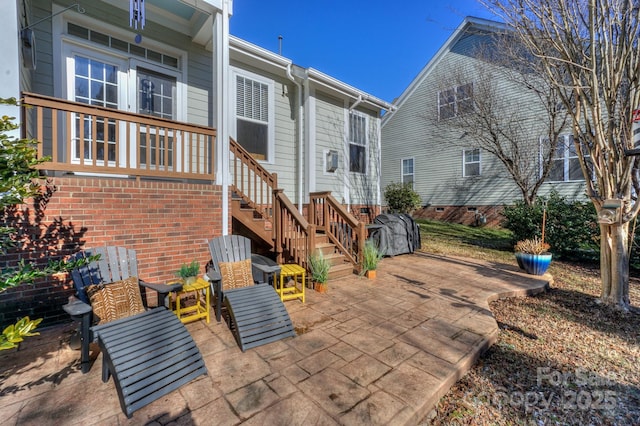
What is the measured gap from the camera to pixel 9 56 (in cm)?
305

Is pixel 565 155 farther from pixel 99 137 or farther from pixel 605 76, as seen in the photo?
pixel 99 137

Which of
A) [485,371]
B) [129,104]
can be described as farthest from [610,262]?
[129,104]

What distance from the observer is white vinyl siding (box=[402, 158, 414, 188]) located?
52.2 feet

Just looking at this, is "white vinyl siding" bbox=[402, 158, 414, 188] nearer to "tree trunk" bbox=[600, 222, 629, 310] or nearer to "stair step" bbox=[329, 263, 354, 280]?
"stair step" bbox=[329, 263, 354, 280]

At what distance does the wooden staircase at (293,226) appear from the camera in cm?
488

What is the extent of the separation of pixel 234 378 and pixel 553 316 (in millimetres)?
4109

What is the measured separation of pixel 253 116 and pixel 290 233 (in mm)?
3186

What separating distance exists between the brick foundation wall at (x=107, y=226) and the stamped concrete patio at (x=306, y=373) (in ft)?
1.50

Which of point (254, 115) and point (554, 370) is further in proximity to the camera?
point (254, 115)

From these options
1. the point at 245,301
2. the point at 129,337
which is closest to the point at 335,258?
the point at 245,301

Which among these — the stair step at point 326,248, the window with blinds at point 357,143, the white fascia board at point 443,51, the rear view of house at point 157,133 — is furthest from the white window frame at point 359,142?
the stair step at point 326,248

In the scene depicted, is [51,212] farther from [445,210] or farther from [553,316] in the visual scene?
[445,210]

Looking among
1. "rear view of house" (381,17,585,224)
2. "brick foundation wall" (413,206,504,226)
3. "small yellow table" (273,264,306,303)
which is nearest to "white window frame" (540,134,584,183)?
"rear view of house" (381,17,585,224)

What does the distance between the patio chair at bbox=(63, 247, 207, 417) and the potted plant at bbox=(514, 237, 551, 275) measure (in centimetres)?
587
